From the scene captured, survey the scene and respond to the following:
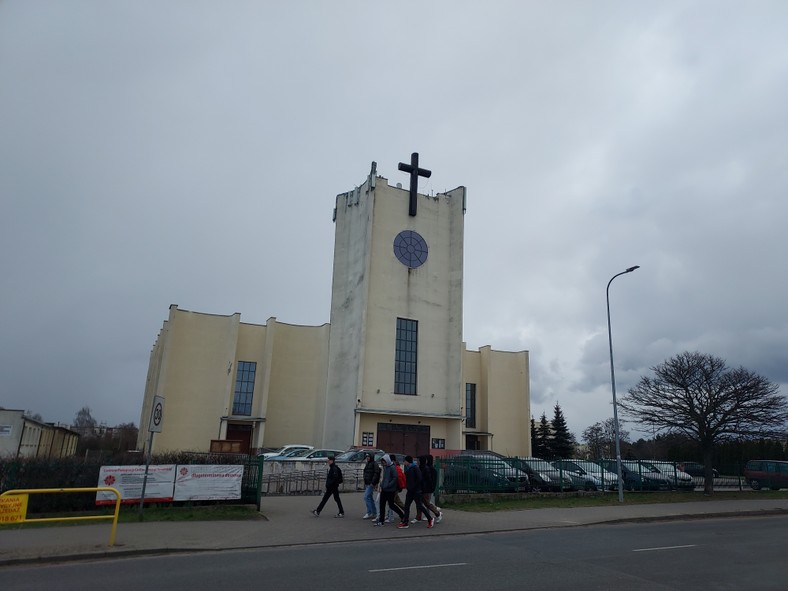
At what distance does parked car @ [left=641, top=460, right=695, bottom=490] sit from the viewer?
82.4 ft

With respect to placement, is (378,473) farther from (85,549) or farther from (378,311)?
(378,311)

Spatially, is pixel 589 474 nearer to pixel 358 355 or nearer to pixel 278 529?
pixel 278 529

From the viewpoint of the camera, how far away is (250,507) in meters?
15.6

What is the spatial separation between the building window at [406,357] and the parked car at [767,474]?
2082cm

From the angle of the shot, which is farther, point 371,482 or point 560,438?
point 560,438

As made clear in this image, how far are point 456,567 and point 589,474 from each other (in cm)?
1514

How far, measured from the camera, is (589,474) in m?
22.9

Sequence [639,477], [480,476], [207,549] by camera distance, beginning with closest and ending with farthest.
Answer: [207,549] < [480,476] < [639,477]

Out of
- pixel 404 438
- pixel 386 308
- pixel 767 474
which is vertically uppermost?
pixel 386 308

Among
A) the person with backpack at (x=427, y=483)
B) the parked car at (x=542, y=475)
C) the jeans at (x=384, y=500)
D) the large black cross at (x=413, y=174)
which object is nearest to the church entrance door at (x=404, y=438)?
the large black cross at (x=413, y=174)

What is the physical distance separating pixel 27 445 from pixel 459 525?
36.3 metres

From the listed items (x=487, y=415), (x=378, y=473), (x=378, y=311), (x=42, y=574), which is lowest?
(x=42, y=574)

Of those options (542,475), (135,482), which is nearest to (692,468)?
(542,475)

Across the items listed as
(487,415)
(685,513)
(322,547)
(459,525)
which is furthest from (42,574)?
(487,415)
